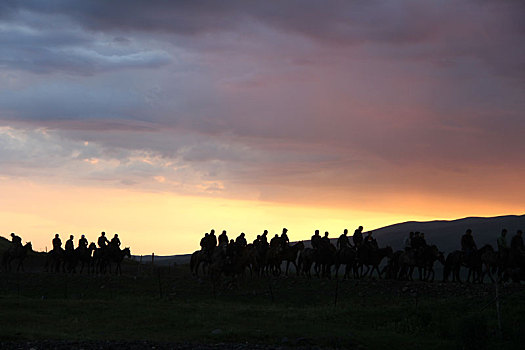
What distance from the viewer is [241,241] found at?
3972 centimetres

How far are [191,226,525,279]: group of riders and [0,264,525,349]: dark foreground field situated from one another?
6.85ft

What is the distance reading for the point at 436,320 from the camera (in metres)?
25.5

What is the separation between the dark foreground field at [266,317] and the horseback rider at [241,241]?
212 centimetres

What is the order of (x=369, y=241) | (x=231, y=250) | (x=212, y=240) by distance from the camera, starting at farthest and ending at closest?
(x=212, y=240) < (x=369, y=241) < (x=231, y=250)

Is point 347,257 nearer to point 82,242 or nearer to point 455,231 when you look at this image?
point 82,242

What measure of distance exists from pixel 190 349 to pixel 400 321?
30.1 feet

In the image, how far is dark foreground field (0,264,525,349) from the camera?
21781 millimetres

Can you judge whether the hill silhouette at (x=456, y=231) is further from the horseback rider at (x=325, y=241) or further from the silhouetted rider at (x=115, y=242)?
the silhouetted rider at (x=115, y=242)

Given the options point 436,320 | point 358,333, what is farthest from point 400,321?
point 358,333

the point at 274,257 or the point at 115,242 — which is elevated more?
the point at 115,242

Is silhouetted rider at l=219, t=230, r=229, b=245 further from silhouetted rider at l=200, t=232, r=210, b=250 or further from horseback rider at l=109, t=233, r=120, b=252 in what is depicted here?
horseback rider at l=109, t=233, r=120, b=252

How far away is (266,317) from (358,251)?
13.9 meters

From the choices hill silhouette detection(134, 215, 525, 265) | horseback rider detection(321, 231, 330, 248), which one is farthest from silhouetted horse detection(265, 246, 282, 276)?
hill silhouette detection(134, 215, 525, 265)

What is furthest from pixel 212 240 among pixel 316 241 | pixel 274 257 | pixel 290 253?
pixel 316 241
